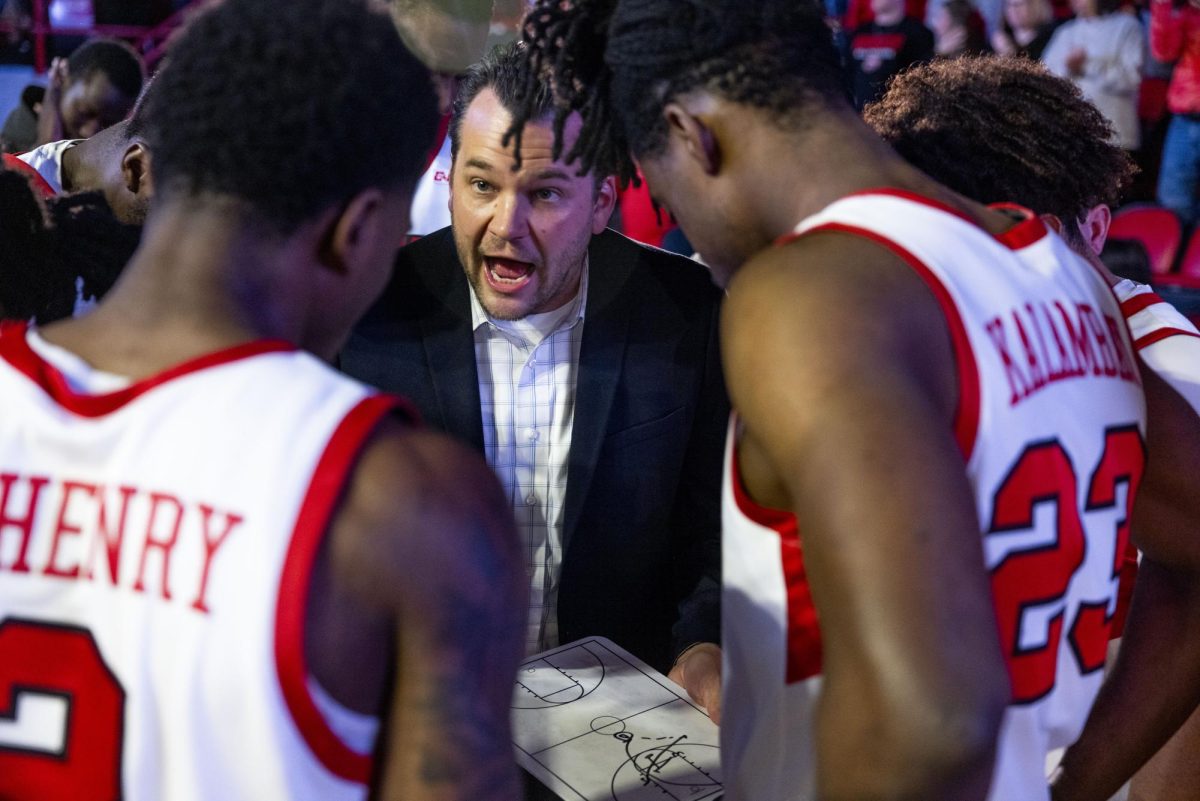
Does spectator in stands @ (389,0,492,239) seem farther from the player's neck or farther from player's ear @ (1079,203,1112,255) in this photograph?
the player's neck

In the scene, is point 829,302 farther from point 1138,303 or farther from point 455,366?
point 455,366

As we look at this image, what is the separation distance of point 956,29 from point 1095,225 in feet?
16.9

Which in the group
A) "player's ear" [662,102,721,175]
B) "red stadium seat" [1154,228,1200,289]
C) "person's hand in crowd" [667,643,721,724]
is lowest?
"red stadium seat" [1154,228,1200,289]

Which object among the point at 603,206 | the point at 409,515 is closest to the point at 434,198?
the point at 603,206

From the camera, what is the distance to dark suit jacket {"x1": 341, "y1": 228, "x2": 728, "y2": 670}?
2193mm

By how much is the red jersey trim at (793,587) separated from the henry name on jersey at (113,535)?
54 centimetres

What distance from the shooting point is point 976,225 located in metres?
1.15

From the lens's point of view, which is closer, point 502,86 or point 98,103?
point 502,86

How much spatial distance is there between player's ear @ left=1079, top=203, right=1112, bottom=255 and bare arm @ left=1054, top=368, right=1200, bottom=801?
0.51 metres

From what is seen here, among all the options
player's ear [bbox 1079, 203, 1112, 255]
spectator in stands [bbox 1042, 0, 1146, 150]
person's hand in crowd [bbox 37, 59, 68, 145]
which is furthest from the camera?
spectator in stands [bbox 1042, 0, 1146, 150]

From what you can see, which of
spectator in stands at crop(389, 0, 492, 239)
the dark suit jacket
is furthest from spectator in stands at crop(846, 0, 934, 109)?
the dark suit jacket

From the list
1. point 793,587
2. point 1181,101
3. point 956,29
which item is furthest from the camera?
point 956,29

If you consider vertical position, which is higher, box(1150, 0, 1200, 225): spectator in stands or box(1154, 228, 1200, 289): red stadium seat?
box(1150, 0, 1200, 225): spectator in stands

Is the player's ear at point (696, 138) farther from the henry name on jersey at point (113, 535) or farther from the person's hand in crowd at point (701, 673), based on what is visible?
the person's hand in crowd at point (701, 673)
